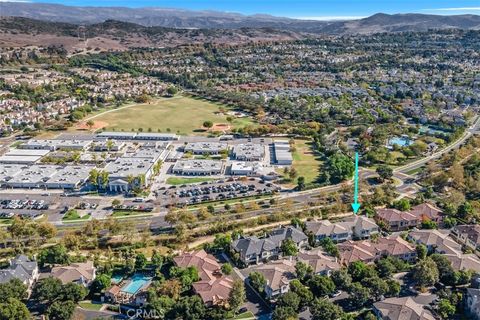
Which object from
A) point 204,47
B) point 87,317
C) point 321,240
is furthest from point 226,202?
point 204,47

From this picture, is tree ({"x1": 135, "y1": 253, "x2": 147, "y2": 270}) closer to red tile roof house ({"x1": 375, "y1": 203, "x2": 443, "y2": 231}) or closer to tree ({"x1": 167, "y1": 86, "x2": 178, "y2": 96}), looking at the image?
red tile roof house ({"x1": 375, "y1": 203, "x2": 443, "y2": 231})

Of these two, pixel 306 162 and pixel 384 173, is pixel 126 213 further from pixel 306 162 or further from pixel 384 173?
pixel 384 173

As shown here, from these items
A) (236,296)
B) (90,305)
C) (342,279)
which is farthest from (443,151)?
(90,305)

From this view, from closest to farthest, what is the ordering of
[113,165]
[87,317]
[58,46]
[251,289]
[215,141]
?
1. [87,317]
2. [251,289]
3. [113,165]
4. [215,141]
5. [58,46]

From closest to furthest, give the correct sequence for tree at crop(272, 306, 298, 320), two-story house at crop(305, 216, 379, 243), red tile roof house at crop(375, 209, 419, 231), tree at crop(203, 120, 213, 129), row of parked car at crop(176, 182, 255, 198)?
tree at crop(272, 306, 298, 320) < two-story house at crop(305, 216, 379, 243) < red tile roof house at crop(375, 209, 419, 231) < row of parked car at crop(176, 182, 255, 198) < tree at crop(203, 120, 213, 129)

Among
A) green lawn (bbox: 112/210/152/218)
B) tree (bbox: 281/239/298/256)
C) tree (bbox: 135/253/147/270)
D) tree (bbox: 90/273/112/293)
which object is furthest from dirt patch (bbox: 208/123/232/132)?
tree (bbox: 90/273/112/293)

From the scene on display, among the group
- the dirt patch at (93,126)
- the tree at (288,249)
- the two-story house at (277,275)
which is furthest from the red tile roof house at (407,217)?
the dirt patch at (93,126)

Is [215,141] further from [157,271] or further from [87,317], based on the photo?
[87,317]
